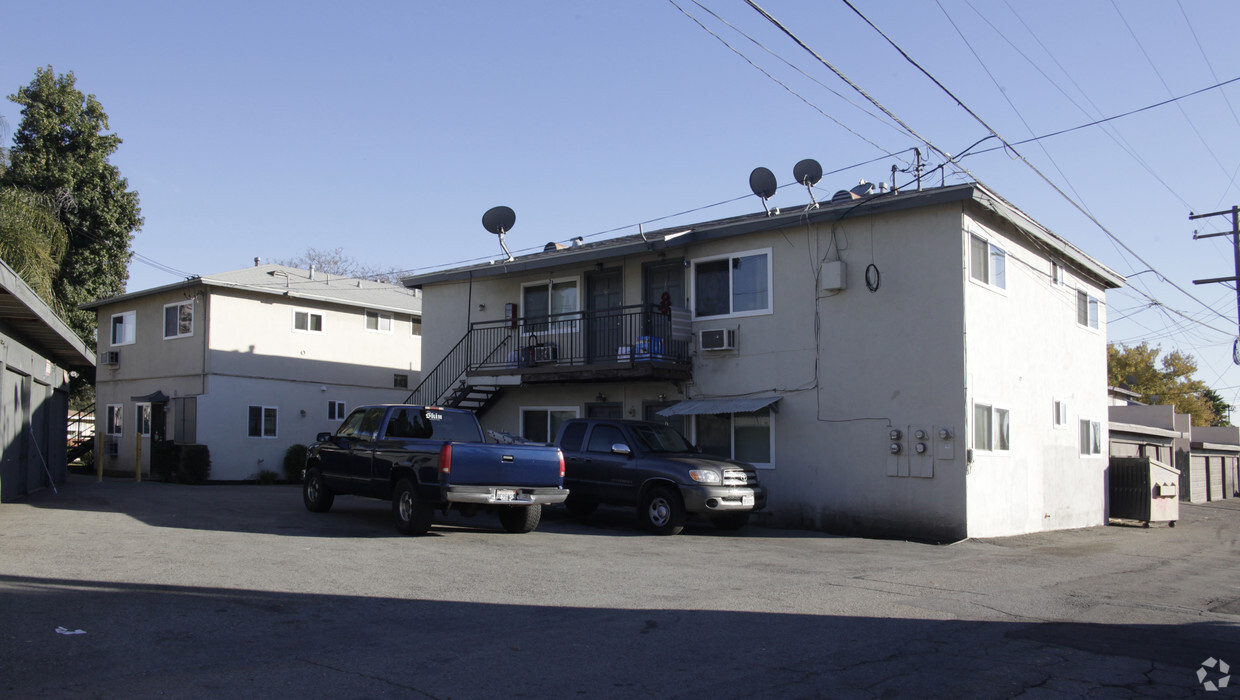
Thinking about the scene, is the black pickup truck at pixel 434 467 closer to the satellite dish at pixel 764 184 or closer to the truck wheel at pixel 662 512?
the truck wheel at pixel 662 512

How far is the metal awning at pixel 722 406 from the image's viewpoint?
16969 millimetres

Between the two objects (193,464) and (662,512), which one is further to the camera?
(193,464)

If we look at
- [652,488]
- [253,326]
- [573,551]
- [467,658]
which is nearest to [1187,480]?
[652,488]

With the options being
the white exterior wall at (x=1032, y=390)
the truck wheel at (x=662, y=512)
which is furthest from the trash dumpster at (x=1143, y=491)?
the truck wheel at (x=662, y=512)

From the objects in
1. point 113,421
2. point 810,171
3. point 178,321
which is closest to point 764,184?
point 810,171

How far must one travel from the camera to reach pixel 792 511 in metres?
16.7

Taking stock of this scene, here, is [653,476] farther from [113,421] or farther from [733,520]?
[113,421]

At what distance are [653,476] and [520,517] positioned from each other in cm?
225

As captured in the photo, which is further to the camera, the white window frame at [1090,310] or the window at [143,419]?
the window at [143,419]

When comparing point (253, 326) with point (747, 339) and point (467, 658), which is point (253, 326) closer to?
point (747, 339)

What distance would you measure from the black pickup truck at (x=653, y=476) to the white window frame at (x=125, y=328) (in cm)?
1928

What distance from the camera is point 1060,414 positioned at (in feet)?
63.4

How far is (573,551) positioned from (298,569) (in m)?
3.61

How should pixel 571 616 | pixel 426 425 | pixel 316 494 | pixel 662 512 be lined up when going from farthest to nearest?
1. pixel 316 494
2. pixel 662 512
3. pixel 426 425
4. pixel 571 616
